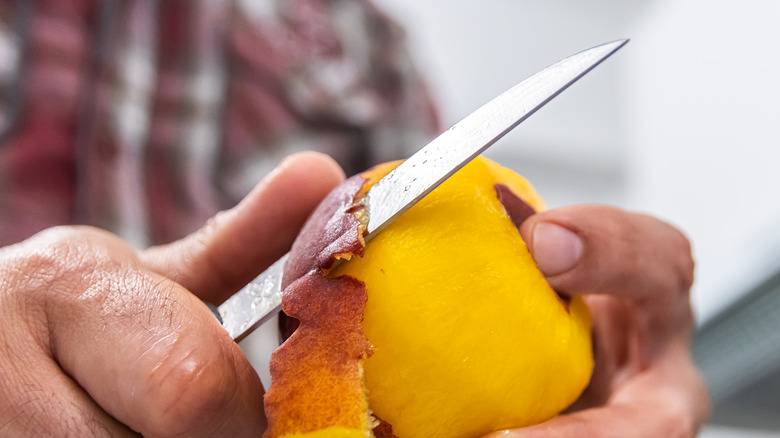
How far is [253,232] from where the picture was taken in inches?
27.5

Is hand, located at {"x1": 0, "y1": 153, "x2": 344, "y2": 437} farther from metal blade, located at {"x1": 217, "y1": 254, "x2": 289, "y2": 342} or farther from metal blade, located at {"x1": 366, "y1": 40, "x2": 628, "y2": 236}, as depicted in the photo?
metal blade, located at {"x1": 366, "y1": 40, "x2": 628, "y2": 236}

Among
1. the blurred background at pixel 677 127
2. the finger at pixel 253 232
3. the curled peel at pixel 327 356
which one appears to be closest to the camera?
the curled peel at pixel 327 356

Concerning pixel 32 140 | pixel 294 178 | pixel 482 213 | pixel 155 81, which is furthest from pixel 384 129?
pixel 482 213

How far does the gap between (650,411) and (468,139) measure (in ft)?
1.24

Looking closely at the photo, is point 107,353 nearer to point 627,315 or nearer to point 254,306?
point 254,306

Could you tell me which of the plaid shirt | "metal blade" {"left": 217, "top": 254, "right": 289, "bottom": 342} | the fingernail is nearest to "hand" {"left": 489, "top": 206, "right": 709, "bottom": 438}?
the fingernail

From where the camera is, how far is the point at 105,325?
18.5 inches

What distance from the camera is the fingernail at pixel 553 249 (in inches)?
20.1

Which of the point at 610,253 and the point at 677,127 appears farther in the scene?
the point at 677,127

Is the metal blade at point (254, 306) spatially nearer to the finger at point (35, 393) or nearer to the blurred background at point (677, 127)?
the finger at point (35, 393)

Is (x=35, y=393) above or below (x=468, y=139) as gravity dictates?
below

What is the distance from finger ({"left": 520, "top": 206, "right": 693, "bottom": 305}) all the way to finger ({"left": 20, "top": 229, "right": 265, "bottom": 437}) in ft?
0.93

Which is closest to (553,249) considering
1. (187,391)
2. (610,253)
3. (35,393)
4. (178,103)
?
(610,253)

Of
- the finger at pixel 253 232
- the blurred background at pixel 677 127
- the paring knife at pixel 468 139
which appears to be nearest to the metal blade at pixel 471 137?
the paring knife at pixel 468 139
